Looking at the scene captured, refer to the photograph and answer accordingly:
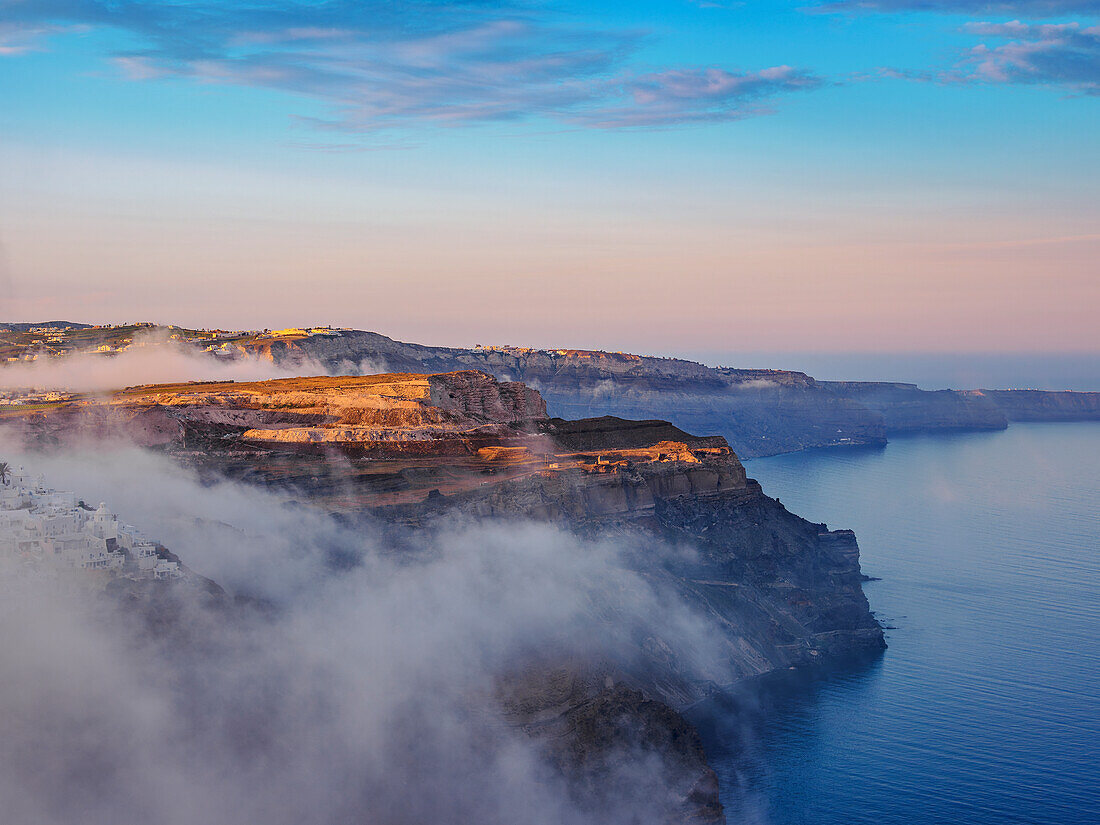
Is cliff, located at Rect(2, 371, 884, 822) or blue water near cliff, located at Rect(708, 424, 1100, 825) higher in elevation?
cliff, located at Rect(2, 371, 884, 822)

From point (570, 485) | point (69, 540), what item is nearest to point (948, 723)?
point (570, 485)

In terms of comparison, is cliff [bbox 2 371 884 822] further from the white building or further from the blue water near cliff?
the white building

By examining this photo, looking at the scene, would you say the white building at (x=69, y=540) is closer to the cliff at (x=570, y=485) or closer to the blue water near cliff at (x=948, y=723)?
the cliff at (x=570, y=485)

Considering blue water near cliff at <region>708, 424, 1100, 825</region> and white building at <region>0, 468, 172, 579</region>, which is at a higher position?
white building at <region>0, 468, 172, 579</region>

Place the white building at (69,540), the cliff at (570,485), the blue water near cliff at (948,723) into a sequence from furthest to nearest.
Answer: the cliff at (570,485) < the blue water near cliff at (948,723) < the white building at (69,540)

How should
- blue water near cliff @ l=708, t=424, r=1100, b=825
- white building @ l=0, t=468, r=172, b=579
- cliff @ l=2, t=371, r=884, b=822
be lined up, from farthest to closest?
cliff @ l=2, t=371, r=884, b=822
blue water near cliff @ l=708, t=424, r=1100, b=825
white building @ l=0, t=468, r=172, b=579

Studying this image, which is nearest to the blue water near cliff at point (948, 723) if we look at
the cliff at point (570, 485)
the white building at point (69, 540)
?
the cliff at point (570, 485)

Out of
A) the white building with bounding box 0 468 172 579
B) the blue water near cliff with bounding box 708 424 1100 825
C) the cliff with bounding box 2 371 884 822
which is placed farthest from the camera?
the cliff with bounding box 2 371 884 822

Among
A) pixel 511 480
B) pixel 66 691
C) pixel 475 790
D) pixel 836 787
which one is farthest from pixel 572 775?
pixel 511 480

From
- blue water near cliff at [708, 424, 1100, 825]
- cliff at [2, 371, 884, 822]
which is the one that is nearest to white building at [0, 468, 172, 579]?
cliff at [2, 371, 884, 822]

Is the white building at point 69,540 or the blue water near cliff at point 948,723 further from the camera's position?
the blue water near cliff at point 948,723

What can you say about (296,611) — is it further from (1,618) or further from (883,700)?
(883,700)

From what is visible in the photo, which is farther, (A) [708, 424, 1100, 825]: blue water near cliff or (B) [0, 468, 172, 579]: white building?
(A) [708, 424, 1100, 825]: blue water near cliff
